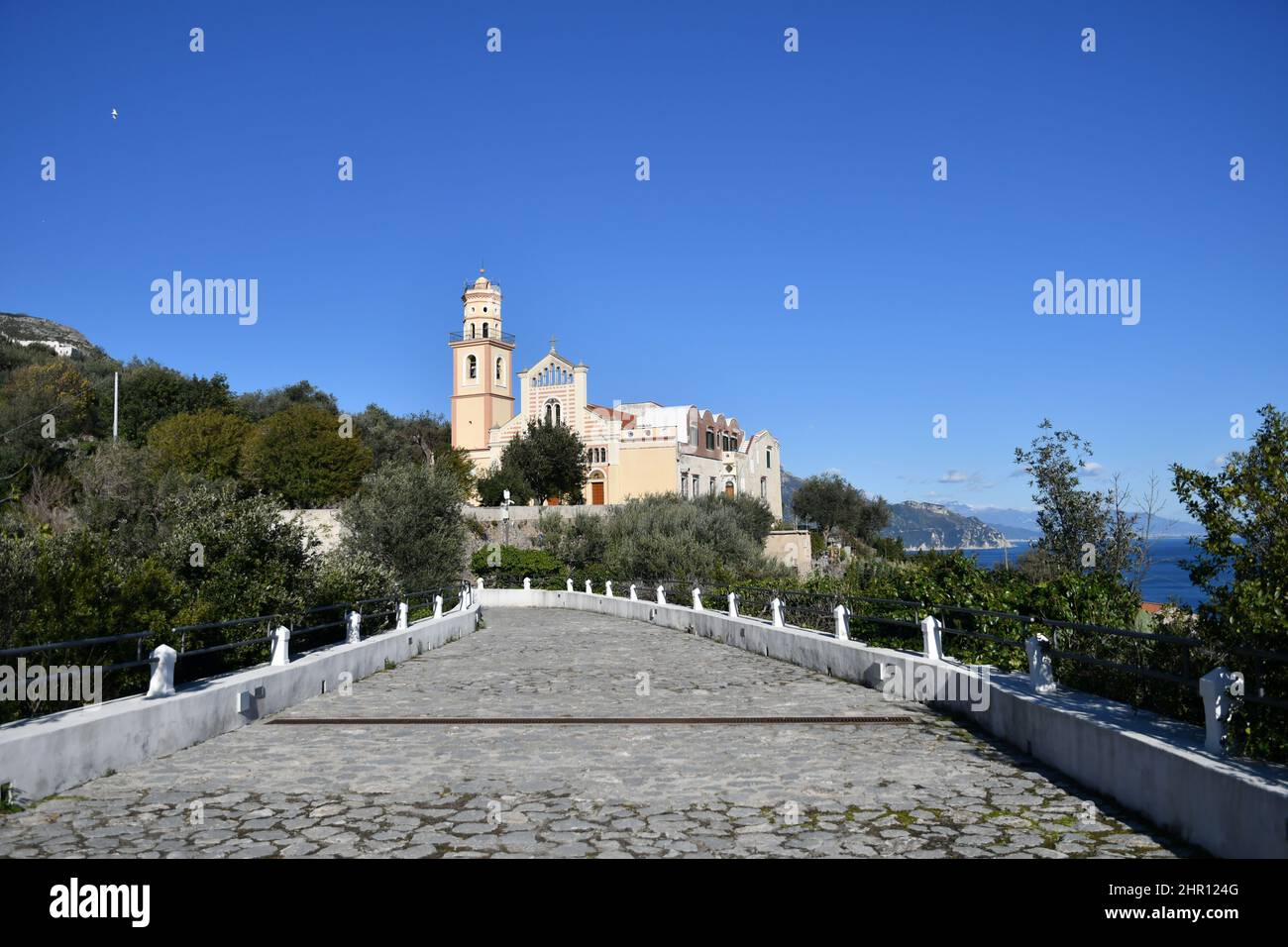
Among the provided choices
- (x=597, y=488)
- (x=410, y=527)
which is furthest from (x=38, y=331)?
(x=410, y=527)

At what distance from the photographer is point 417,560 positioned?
2977 centimetres

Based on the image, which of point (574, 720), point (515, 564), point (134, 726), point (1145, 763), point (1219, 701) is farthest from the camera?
point (515, 564)

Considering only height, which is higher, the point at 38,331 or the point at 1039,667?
the point at 38,331

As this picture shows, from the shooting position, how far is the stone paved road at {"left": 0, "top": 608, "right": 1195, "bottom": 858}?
230 inches

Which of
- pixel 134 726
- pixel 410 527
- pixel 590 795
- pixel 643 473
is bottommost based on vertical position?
pixel 590 795

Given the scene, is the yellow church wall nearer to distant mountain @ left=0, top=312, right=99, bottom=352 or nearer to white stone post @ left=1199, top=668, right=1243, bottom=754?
white stone post @ left=1199, top=668, right=1243, bottom=754

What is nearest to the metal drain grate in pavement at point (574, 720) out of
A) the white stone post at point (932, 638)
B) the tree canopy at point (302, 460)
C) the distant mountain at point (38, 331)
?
the white stone post at point (932, 638)

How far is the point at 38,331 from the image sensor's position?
116000 mm

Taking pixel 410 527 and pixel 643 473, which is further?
pixel 643 473

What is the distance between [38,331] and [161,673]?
12881 centimetres

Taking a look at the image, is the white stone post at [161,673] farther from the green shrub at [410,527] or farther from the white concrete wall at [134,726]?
the green shrub at [410,527]

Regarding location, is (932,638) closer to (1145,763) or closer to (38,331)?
(1145,763)
